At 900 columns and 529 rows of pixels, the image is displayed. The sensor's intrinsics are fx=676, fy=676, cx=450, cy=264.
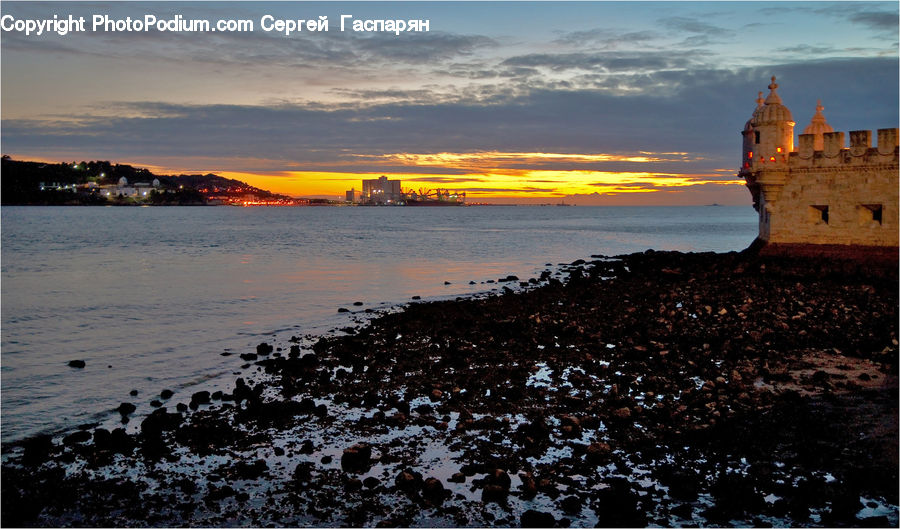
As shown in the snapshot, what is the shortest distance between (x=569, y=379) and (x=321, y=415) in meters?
4.86

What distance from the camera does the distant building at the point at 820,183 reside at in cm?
2741

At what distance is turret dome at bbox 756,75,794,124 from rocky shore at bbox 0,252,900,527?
1480cm

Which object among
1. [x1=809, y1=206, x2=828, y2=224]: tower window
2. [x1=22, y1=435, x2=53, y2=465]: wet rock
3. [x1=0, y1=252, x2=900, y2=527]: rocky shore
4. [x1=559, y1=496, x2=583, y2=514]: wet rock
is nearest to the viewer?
[x1=559, y1=496, x2=583, y2=514]: wet rock

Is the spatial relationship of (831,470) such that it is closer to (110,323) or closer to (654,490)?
(654,490)

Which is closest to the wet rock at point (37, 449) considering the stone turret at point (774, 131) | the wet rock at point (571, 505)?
the wet rock at point (571, 505)

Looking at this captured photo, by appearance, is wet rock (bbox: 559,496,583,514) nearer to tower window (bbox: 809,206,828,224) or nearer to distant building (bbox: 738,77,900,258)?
distant building (bbox: 738,77,900,258)

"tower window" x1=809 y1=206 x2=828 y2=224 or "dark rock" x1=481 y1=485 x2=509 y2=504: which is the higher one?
"tower window" x1=809 y1=206 x2=828 y2=224

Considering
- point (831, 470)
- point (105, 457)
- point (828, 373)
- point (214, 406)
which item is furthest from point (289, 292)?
point (831, 470)

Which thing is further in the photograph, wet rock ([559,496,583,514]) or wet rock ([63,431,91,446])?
wet rock ([63,431,91,446])

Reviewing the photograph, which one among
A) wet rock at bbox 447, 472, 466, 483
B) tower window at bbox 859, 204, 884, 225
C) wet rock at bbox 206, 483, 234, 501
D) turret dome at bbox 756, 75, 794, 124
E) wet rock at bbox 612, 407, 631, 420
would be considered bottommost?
wet rock at bbox 206, 483, 234, 501

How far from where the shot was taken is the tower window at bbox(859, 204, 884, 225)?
27820 millimetres

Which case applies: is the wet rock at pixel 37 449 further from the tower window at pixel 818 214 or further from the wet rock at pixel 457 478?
the tower window at pixel 818 214

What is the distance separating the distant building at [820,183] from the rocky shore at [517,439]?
38.6ft

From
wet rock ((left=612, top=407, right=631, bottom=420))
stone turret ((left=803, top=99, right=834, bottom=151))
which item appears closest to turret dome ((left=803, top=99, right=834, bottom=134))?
stone turret ((left=803, top=99, right=834, bottom=151))
